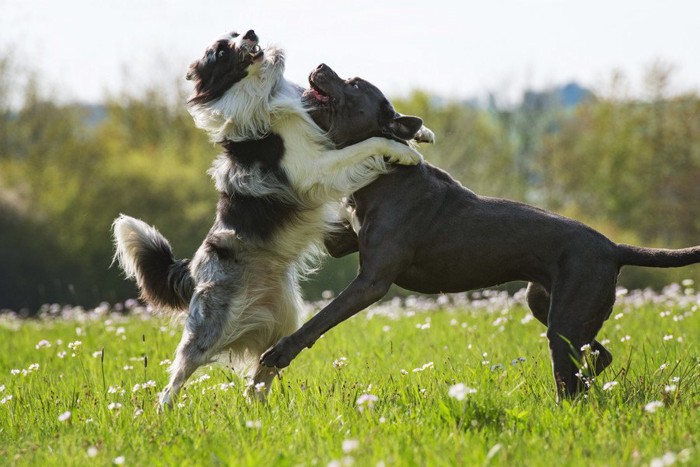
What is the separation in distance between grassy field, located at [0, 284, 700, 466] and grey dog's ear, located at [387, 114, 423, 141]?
1.63 m

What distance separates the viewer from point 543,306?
239 inches

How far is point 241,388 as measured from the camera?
6.09 metres

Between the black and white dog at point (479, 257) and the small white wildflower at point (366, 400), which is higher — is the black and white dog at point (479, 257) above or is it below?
above

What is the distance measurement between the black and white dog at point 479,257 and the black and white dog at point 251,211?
28 cm

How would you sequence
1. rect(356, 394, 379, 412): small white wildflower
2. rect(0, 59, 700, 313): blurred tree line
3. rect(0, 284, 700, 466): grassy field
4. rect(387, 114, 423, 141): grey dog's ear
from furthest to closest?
rect(0, 59, 700, 313): blurred tree line
rect(387, 114, 423, 141): grey dog's ear
rect(356, 394, 379, 412): small white wildflower
rect(0, 284, 700, 466): grassy field

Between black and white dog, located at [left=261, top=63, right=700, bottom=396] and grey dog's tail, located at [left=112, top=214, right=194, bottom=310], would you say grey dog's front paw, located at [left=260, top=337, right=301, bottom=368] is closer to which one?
black and white dog, located at [left=261, top=63, right=700, bottom=396]

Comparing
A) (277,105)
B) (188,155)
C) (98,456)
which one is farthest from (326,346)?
(188,155)

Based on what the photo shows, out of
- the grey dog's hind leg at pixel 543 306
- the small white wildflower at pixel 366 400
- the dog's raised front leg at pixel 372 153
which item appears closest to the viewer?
the small white wildflower at pixel 366 400

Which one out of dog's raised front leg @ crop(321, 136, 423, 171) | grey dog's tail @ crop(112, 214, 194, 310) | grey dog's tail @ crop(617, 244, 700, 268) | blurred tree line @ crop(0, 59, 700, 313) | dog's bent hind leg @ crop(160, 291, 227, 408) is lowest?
blurred tree line @ crop(0, 59, 700, 313)

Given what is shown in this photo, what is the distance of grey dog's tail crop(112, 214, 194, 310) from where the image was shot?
6602mm

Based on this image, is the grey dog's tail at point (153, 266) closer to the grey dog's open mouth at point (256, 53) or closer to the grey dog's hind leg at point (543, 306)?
the grey dog's open mouth at point (256, 53)

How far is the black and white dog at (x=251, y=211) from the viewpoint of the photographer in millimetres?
6266

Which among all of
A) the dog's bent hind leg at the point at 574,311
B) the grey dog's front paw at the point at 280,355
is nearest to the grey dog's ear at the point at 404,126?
the dog's bent hind leg at the point at 574,311

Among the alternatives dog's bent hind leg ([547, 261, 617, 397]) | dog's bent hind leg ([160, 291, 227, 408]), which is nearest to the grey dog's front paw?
dog's bent hind leg ([160, 291, 227, 408])
